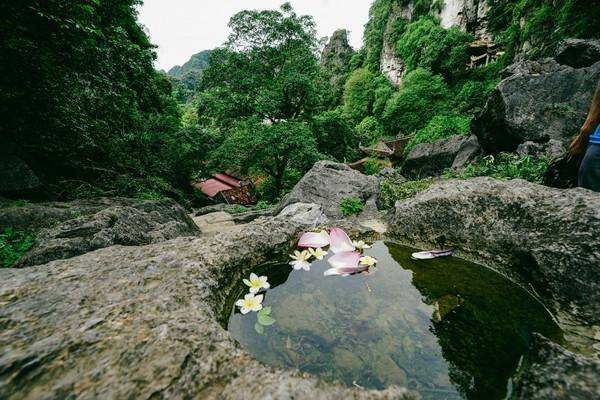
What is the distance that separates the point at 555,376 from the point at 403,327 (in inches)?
24.9

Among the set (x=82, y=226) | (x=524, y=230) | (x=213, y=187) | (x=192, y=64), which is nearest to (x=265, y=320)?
(x=524, y=230)

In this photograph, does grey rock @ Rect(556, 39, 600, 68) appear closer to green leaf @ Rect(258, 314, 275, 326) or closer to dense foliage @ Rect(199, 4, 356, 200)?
dense foliage @ Rect(199, 4, 356, 200)

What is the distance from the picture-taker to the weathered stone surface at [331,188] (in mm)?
5414

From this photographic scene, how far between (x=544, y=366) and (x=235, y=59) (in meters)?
13.8

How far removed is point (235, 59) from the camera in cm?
1191

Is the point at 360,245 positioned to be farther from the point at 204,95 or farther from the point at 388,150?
the point at 388,150

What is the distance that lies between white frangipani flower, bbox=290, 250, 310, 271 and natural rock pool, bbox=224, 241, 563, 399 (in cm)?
6

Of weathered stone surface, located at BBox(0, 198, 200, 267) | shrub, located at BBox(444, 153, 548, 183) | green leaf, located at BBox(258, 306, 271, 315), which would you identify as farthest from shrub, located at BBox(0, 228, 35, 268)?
shrub, located at BBox(444, 153, 548, 183)

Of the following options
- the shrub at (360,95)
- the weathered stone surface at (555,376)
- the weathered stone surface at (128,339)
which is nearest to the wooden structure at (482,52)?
Answer: the shrub at (360,95)

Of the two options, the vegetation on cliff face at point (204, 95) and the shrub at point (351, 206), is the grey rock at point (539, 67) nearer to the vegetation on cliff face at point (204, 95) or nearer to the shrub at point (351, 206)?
the vegetation on cliff face at point (204, 95)

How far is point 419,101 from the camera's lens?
1045 inches

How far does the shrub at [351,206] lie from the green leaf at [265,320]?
346 centimetres

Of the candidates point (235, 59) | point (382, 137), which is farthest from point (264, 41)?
point (382, 137)

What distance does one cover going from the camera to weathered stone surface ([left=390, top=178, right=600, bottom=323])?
150 centimetres
